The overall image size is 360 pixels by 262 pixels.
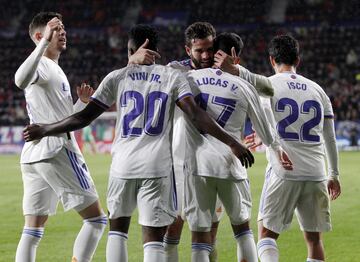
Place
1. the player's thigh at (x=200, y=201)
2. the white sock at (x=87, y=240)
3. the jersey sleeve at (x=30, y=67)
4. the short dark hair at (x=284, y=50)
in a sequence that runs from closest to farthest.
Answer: the player's thigh at (x=200, y=201) → the jersey sleeve at (x=30, y=67) → the short dark hair at (x=284, y=50) → the white sock at (x=87, y=240)

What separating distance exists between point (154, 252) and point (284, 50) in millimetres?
2086

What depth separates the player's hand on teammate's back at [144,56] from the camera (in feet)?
18.5

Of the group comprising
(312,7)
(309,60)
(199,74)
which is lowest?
(199,74)

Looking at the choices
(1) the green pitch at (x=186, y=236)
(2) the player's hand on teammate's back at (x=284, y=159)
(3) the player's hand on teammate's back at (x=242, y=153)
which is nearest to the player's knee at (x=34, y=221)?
(1) the green pitch at (x=186, y=236)

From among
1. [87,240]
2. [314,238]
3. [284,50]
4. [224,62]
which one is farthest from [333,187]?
[87,240]

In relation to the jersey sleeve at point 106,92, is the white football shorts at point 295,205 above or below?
below

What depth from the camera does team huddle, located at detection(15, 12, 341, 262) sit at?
18.6 feet

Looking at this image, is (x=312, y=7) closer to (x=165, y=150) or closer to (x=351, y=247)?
(x=351, y=247)

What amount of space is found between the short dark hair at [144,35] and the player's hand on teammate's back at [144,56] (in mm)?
46

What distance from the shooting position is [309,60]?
3550cm

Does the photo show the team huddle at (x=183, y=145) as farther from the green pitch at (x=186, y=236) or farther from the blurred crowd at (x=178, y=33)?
the blurred crowd at (x=178, y=33)

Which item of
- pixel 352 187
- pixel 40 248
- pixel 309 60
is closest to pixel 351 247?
pixel 40 248

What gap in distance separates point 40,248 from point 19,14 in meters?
34.3

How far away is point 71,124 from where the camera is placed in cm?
579
